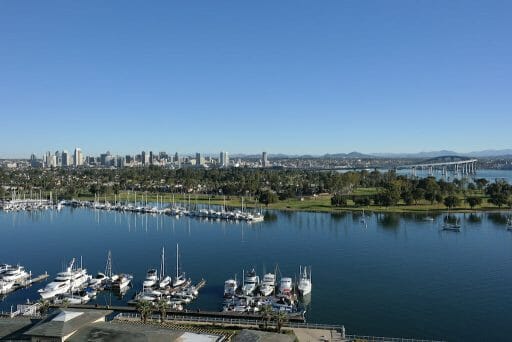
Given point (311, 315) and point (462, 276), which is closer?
point (311, 315)

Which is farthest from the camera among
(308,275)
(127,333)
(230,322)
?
(308,275)

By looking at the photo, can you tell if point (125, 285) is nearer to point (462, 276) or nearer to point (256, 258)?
point (256, 258)

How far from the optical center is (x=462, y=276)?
30922mm

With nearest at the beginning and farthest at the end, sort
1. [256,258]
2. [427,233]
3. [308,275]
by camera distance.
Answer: [308,275] < [256,258] < [427,233]

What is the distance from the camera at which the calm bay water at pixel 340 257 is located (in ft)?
78.5

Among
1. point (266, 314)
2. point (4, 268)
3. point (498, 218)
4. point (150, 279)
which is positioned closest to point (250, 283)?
point (150, 279)

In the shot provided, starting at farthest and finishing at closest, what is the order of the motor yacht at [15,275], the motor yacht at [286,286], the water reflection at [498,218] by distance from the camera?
the water reflection at [498,218], the motor yacht at [15,275], the motor yacht at [286,286]

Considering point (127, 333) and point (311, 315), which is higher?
point (127, 333)

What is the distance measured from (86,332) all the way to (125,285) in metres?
12.6

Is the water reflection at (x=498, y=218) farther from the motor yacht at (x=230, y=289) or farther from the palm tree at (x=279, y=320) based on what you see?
the palm tree at (x=279, y=320)

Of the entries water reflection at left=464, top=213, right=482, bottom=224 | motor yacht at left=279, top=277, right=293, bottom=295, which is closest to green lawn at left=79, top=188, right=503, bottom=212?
water reflection at left=464, top=213, right=482, bottom=224

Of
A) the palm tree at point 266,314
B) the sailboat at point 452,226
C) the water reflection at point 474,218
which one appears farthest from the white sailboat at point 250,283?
the water reflection at point 474,218

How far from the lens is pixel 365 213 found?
60250 millimetres

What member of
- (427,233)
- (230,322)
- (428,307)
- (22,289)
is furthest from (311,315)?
(427,233)
